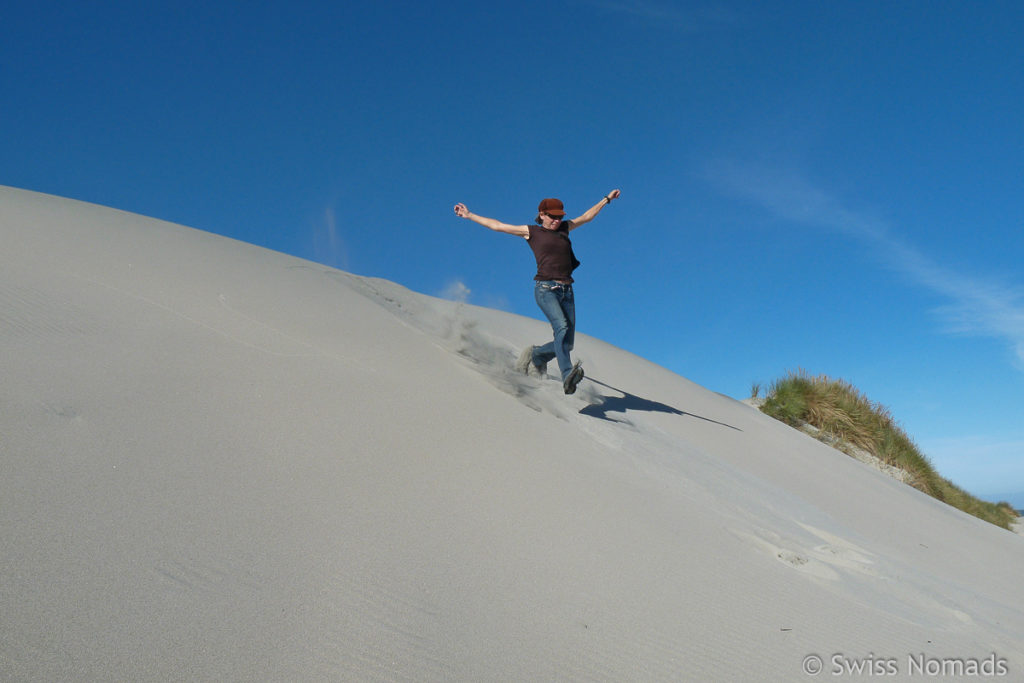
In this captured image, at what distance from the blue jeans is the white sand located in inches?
14.8

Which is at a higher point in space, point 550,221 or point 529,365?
point 550,221

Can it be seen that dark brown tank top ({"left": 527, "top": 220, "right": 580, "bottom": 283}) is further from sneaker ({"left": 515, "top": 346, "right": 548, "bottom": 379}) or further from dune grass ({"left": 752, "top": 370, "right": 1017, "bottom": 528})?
dune grass ({"left": 752, "top": 370, "right": 1017, "bottom": 528})

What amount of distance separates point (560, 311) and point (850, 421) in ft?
26.6

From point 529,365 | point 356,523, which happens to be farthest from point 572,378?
point 356,523

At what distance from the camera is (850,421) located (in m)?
11.7

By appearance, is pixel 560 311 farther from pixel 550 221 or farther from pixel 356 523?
pixel 356 523

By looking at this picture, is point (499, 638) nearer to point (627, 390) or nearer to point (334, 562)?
point (334, 562)

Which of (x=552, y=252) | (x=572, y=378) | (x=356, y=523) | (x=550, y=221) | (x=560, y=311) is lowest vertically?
(x=356, y=523)

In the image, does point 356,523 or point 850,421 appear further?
point 850,421

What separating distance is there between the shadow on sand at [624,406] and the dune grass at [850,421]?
13.9ft

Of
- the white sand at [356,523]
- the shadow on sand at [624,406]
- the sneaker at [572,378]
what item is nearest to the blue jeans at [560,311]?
the sneaker at [572,378]

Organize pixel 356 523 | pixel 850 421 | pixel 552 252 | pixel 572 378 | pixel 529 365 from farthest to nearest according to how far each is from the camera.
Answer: pixel 850 421
pixel 529 365
pixel 552 252
pixel 572 378
pixel 356 523

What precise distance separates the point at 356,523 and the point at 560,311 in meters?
3.30

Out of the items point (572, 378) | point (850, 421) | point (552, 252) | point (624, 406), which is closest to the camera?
point (572, 378)
